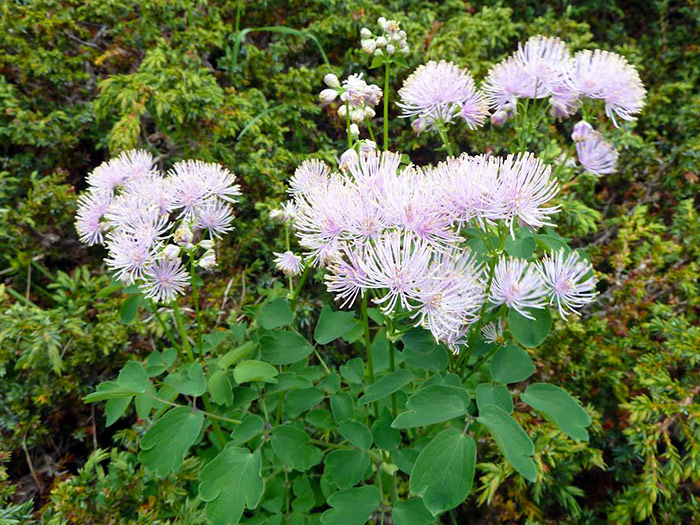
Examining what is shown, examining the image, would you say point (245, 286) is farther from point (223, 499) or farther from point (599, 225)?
point (599, 225)

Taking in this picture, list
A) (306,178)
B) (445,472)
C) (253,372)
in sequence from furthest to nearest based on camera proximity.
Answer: (306,178), (253,372), (445,472)

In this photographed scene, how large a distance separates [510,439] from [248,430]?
20.8 inches

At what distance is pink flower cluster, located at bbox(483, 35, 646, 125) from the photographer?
3.68 feet

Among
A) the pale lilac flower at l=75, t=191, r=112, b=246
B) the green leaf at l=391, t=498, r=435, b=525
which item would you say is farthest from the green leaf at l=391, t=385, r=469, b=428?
the pale lilac flower at l=75, t=191, r=112, b=246

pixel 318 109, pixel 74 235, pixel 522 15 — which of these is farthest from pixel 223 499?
pixel 522 15

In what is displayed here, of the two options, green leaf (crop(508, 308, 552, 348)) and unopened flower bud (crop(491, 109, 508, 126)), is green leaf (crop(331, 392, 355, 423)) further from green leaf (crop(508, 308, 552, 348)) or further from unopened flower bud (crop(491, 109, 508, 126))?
unopened flower bud (crop(491, 109, 508, 126))

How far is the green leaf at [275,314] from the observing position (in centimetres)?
109

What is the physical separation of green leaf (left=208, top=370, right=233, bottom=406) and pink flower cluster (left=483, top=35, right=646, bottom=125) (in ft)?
3.16

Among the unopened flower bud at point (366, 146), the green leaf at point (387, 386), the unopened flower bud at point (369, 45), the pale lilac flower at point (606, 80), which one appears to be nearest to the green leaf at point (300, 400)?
the green leaf at point (387, 386)

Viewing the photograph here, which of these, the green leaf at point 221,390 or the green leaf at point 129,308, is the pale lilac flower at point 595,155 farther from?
the green leaf at point 129,308

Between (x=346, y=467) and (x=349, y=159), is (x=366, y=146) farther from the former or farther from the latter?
(x=346, y=467)

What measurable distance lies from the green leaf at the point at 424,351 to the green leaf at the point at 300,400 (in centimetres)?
26

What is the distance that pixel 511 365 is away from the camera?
0.89 m

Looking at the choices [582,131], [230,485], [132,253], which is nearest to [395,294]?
[230,485]
